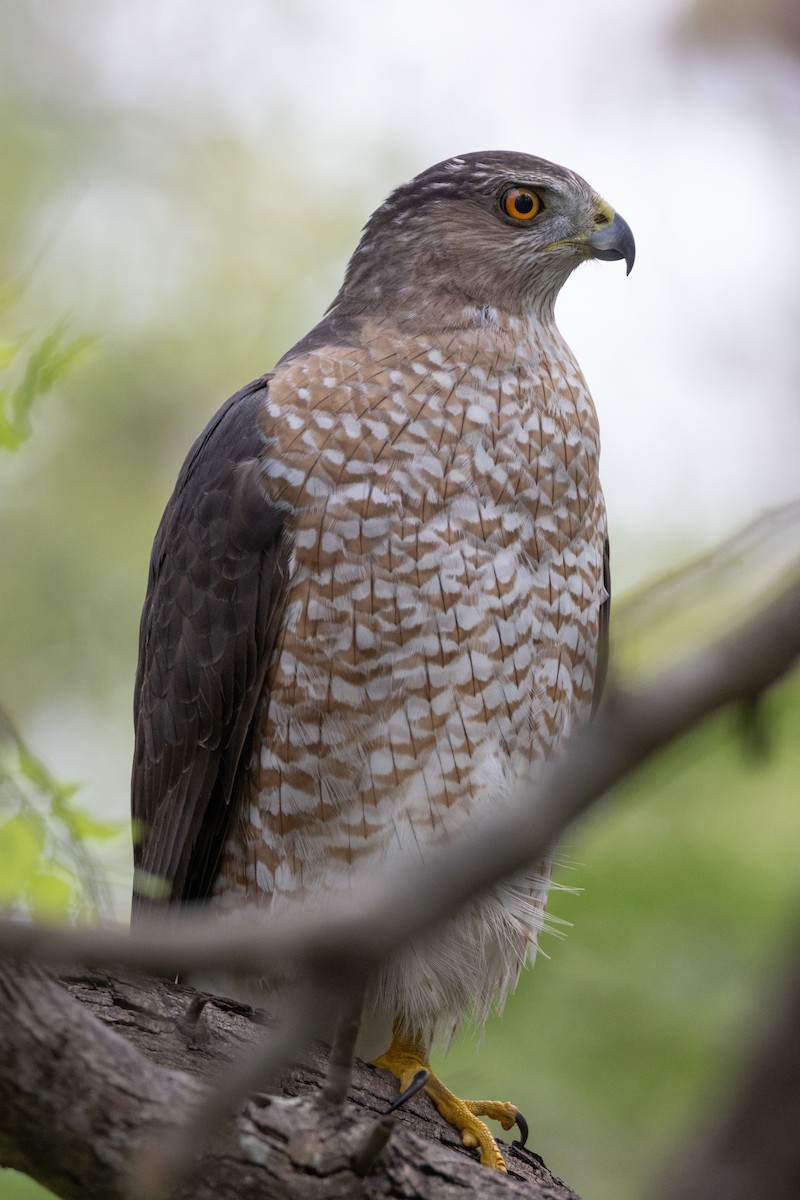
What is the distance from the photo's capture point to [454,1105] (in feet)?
12.7

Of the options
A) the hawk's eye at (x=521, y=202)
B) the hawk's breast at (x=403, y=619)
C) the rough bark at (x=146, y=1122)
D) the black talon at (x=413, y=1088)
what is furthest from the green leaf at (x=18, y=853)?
the hawk's eye at (x=521, y=202)

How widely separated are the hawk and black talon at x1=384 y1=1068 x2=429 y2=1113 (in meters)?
0.07

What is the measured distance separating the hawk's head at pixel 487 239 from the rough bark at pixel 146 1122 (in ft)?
7.88

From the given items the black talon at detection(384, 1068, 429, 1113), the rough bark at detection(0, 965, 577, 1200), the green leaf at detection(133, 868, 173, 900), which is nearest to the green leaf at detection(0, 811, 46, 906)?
the rough bark at detection(0, 965, 577, 1200)

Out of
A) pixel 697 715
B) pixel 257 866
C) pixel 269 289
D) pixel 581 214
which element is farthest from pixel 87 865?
pixel 269 289

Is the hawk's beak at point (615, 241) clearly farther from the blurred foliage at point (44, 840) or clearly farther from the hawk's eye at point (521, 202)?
the blurred foliage at point (44, 840)

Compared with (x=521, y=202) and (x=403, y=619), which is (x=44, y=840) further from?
(x=521, y=202)

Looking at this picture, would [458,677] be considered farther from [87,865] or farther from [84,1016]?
[84,1016]

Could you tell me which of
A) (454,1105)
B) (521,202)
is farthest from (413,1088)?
(521,202)

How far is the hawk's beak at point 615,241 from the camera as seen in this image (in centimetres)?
447

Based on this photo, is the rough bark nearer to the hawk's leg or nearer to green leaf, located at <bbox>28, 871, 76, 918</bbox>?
green leaf, located at <bbox>28, 871, 76, 918</bbox>

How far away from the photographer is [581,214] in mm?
4523

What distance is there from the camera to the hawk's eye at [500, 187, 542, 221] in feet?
14.9

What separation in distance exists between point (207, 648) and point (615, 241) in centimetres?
190
